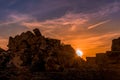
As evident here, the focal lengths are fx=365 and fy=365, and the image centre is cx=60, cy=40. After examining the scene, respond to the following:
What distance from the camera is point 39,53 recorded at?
241 ft

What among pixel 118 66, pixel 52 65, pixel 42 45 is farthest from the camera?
pixel 42 45

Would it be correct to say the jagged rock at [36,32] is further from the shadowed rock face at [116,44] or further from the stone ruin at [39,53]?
the shadowed rock face at [116,44]

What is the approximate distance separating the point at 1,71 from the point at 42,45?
32.3 feet

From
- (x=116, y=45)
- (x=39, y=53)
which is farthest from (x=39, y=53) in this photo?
(x=116, y=45)

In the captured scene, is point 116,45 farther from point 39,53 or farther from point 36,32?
point 36,32

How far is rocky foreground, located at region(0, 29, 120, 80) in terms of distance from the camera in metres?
66.6

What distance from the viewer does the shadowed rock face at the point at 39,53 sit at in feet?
235

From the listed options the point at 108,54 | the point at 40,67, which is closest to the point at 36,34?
the point at 40,67

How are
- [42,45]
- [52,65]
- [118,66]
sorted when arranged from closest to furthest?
[118,66] < [52,65] < [42,45]

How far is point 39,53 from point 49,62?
3871 mm

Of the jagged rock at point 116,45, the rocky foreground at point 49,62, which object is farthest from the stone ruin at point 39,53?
the jagged rock at point 116,45

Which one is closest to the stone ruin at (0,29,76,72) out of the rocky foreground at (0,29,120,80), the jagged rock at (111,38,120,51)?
the rocky foreground at (0,29,120,80)

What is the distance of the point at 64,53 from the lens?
243ft

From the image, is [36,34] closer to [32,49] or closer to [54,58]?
[32,49]
